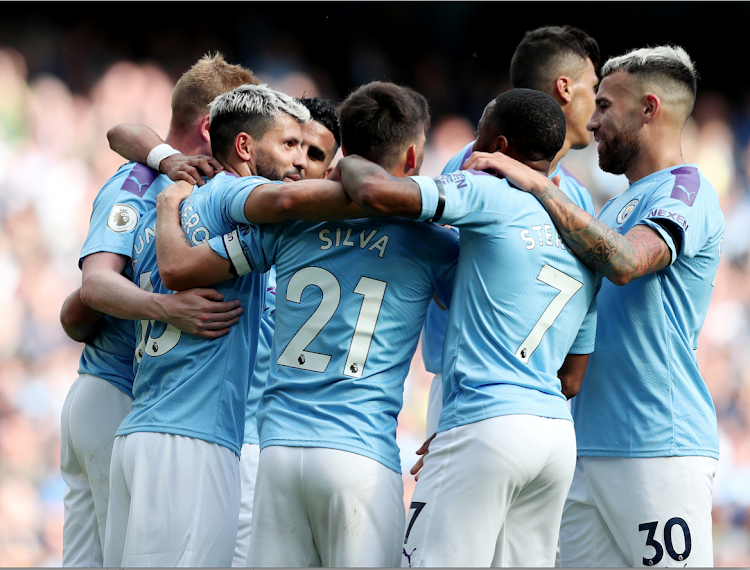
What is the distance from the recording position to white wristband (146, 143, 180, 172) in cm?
363

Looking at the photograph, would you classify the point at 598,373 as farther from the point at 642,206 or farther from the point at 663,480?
the point at 642,206

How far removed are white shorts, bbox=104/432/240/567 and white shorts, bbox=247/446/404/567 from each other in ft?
1.18

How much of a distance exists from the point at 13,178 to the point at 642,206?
21.0 feet

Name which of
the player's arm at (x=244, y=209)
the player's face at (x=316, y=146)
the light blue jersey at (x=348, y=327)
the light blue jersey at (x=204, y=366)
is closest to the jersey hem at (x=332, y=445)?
the light blue jersey at (x=348, y=327)

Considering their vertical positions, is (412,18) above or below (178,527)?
above

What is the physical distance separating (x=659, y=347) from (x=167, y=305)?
2040 millimetres

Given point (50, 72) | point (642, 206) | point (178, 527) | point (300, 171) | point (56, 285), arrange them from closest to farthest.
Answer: point (178, 527) < point (642, 206) < point (300, 171) < point (56, 285) < point (50, 72)

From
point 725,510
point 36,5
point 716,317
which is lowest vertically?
point 725,510

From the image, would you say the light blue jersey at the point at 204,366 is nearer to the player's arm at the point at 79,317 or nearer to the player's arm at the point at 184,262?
the player's arm at the point at 184,262

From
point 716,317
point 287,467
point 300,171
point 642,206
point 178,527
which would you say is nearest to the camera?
→ point 287,467

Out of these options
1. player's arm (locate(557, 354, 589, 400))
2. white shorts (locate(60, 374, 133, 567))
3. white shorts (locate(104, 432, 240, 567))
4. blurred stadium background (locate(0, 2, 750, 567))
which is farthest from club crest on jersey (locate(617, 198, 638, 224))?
blurred stadium background (locate(0, 2, 750, 567))

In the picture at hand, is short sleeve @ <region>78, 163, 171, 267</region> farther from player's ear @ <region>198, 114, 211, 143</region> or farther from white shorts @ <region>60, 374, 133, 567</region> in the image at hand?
white shorts @ <region>60, 374, 133, 567</region>

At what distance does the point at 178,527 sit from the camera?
9.15 feet

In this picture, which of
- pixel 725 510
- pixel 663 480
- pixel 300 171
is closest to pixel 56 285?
pixel 300 171
